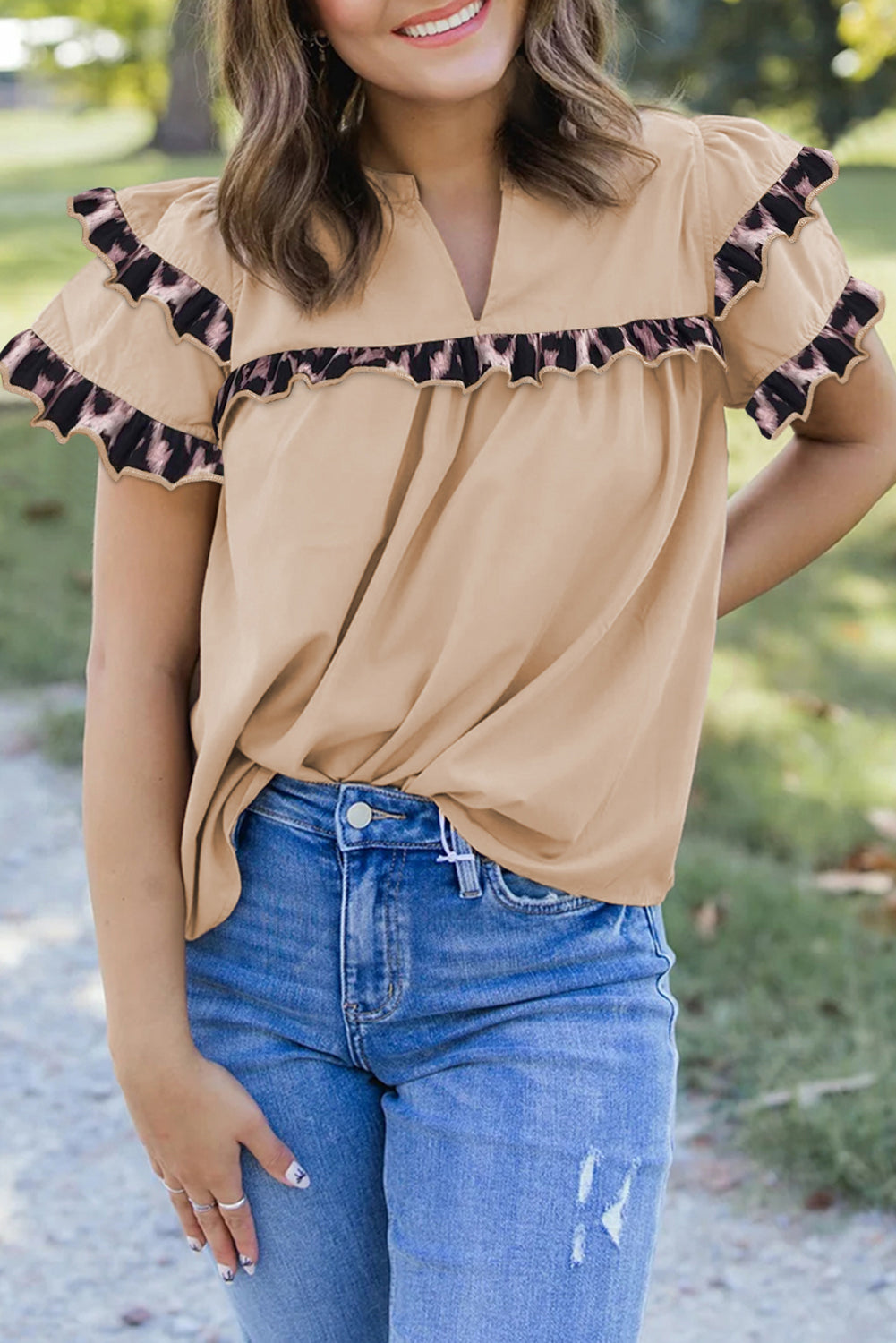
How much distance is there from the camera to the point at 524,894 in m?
1.62

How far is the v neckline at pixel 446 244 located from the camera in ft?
5.42

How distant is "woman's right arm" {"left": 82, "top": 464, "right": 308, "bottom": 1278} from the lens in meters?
1.66

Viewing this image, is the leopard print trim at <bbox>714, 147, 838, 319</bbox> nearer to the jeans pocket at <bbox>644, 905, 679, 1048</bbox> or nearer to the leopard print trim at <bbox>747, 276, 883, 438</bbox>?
the leopard print trim at <bbox>747, 276, 883, 438</bbox>

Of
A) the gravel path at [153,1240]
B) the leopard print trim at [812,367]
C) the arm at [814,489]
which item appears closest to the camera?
the leopard print trim at [812,367]

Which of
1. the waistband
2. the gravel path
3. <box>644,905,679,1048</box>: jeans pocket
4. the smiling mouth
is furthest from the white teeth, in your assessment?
the gravel path

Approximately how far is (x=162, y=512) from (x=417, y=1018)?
1.89ft

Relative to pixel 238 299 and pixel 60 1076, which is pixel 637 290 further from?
pixel 60 1076

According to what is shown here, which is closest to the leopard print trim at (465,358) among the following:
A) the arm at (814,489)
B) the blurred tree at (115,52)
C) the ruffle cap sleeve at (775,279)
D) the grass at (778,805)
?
the ruffle cap sleeve at (775,279)

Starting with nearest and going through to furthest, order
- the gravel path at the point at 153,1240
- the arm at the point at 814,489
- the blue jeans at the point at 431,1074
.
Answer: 1. the blue jeans at the point at 431,1074
2. the arm at the point at 814,489
3. the gravel path at the point at 153,1240

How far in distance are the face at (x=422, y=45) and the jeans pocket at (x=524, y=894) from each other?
2.60ft

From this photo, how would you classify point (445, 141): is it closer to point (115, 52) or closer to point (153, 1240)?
point (153, 1240)

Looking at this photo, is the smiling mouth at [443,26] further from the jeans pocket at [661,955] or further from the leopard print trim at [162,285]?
the jeans pocket at [661,955]

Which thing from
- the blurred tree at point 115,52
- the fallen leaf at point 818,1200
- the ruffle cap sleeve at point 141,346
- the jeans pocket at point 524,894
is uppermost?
the ruffle cap sleeve at point 141,346

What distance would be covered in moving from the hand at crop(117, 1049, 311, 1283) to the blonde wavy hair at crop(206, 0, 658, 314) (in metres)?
0.79
